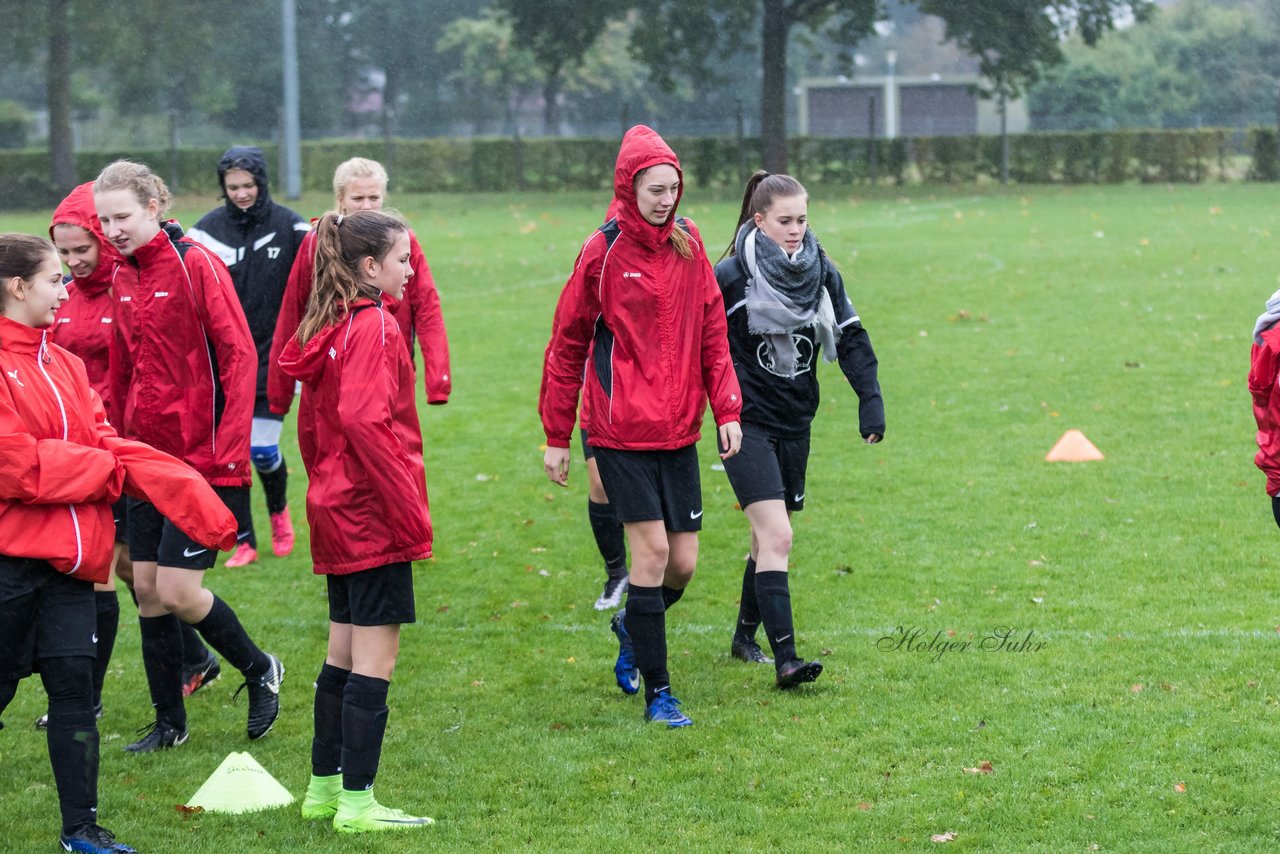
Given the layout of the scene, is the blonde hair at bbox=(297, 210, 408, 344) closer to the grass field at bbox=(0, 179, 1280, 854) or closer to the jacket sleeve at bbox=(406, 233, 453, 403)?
the grass field at bbox=(0, 179, 1280, 854)

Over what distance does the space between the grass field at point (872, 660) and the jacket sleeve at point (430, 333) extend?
113 centimetres

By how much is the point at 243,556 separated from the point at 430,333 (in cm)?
215

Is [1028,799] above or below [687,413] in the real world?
below

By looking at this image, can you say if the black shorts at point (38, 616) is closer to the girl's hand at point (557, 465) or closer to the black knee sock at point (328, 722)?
the black knee sock at point (328, 722)

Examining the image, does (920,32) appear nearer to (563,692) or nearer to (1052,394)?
(1052,394)

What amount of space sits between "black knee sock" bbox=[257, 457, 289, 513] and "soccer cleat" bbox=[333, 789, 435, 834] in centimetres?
415

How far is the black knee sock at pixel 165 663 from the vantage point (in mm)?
5562

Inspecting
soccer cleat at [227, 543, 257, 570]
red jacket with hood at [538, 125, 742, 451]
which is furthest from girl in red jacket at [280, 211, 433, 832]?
soccer cleat at [227, 543, 257, 570]

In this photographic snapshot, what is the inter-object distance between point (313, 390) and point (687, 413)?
1.43m

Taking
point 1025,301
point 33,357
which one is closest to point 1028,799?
point 33,357

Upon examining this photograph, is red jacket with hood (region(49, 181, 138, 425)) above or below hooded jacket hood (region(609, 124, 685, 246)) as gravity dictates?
below

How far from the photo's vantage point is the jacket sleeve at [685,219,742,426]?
551cm

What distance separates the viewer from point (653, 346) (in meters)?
5.45

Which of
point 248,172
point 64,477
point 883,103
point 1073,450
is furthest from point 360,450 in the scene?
point 883,103
